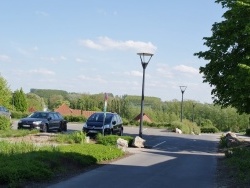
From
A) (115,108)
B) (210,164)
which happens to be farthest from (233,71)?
(115,108)

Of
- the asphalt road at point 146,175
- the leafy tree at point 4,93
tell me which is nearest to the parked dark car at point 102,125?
the asphalt road at point 146,175

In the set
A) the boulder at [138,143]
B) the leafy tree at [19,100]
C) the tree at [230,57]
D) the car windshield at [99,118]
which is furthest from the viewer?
the leafy tree at [19,100]

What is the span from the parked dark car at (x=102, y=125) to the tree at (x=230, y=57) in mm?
5724

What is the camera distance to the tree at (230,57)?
19.0 metres

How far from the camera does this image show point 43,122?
87.0 feet

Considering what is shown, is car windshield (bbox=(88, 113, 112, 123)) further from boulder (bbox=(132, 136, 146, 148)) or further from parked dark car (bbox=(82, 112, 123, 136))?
boulder (bbox=(132, 136, 146, 148))

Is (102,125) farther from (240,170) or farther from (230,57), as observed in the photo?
(240,170)

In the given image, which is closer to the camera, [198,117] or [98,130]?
[98,130]

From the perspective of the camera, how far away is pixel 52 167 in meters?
12.0

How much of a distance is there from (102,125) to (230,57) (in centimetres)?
780

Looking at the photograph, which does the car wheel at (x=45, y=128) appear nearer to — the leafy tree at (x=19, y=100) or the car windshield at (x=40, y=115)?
the car windshield at (x=40, y=115)

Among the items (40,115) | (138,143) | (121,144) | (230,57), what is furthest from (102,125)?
(230,57)

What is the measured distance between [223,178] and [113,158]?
4938mm

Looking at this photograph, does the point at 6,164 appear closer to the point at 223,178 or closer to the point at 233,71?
the point at 223,178
